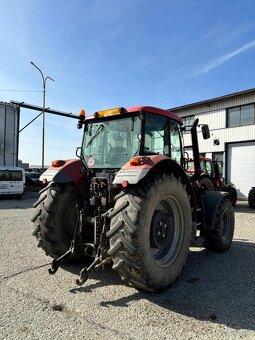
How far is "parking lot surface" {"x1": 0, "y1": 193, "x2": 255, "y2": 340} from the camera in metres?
3.18

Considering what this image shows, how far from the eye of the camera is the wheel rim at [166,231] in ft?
14.2

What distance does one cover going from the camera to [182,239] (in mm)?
4645

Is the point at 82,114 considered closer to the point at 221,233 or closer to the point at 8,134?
the point at 221,233

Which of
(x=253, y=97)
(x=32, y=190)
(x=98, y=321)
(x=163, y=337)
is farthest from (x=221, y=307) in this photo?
(x=32, y=190)

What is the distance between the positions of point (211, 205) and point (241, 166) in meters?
15.4

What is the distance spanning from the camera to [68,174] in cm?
489

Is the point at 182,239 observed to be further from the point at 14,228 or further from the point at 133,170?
the point at 14,228

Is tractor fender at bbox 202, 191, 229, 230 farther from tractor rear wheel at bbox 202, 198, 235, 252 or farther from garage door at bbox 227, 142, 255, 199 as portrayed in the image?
garage door at bbox 227, 142, 255, 199

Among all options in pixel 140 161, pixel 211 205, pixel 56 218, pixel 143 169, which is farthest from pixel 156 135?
pixel 56 218

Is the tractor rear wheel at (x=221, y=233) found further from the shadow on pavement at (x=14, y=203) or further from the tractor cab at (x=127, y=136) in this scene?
the shadow on pavement at (x=14, y=203)

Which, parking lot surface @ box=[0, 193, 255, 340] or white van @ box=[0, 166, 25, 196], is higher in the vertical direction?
→ white van @ box=[0, 166, 25, 196]

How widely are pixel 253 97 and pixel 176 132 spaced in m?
16.2

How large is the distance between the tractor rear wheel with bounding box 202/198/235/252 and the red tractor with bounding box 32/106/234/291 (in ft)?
1.07

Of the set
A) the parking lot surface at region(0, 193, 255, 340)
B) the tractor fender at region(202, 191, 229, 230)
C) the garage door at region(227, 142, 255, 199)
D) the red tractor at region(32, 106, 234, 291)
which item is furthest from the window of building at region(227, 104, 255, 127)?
the parking lot surface at region(0, 193, 255, 340)
